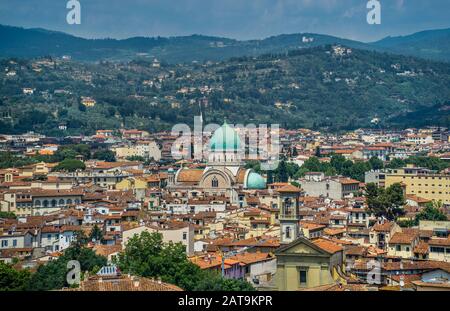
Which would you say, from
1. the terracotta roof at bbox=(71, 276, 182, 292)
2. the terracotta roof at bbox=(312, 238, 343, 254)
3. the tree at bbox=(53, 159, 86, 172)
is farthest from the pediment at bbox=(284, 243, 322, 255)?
the tree at bbox=(53, 159, 86, 172)

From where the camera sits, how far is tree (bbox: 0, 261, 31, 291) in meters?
17.2

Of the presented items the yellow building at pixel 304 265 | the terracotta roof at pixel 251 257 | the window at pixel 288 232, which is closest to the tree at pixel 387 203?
the terracotta roof at pixel 251 257

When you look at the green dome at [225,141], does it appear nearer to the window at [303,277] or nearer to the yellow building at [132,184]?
the yellow building at [132,184]

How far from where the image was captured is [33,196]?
38.5 meters

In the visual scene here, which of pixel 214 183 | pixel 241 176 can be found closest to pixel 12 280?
pixel 214 183

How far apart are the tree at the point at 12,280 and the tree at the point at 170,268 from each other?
161cm

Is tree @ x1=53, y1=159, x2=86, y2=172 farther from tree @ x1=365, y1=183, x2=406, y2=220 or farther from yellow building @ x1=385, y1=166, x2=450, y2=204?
tree @ x1=365, y1=183, x2=406, y2=220

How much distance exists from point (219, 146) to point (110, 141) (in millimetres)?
34846

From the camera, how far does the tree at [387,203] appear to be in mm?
33188

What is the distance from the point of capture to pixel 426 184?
44.2 metres

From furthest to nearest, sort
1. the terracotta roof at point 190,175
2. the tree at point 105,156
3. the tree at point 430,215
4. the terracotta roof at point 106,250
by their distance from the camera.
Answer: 1. the tree at point 105,156
2. the terracotta roof at point 190,175
3. the tree at point 430,215
4. the terracotta roof at point 106,250

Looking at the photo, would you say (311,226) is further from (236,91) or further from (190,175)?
(236,91)

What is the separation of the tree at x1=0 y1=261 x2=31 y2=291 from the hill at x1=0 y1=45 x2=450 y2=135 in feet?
240
